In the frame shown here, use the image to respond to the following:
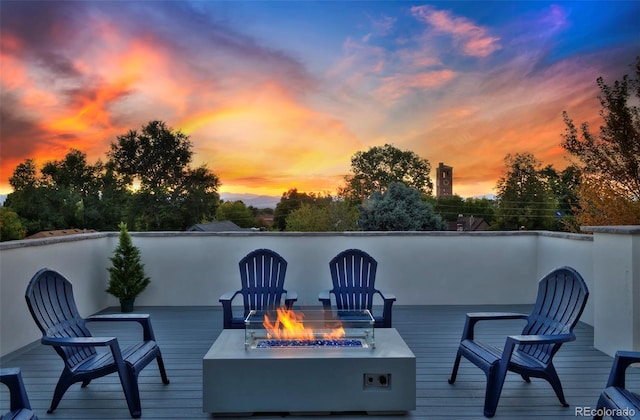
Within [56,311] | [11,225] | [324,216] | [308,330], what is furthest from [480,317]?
[324,216]

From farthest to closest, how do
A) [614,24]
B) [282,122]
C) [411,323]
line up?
[282,122], [614,24], [411,323]

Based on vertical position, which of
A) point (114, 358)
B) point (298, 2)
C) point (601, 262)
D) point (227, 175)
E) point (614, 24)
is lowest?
point (114, 358)

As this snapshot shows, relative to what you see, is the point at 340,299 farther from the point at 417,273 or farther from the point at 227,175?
the point at 227,175

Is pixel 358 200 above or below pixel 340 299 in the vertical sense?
above

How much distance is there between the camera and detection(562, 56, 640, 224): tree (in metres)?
7.41

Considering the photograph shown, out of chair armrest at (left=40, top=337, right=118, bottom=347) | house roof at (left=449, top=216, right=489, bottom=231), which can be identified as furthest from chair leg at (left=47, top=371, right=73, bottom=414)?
house roof at (left=449, top=216, right=489, bottom=231)

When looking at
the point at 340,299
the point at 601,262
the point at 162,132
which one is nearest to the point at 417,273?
the point at 340,299

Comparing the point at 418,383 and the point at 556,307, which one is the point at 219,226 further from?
the point at 556,307

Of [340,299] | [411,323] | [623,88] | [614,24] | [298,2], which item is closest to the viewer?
[340,299]

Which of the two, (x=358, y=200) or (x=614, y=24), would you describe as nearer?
(x=614, y=24)

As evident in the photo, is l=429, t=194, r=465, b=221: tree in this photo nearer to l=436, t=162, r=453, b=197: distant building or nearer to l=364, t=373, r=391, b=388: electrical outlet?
l=436, t=162, r=453, b=197: distant building

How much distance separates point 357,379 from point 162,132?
20.2 m

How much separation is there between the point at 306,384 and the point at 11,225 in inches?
695

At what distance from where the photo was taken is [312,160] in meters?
16.2
